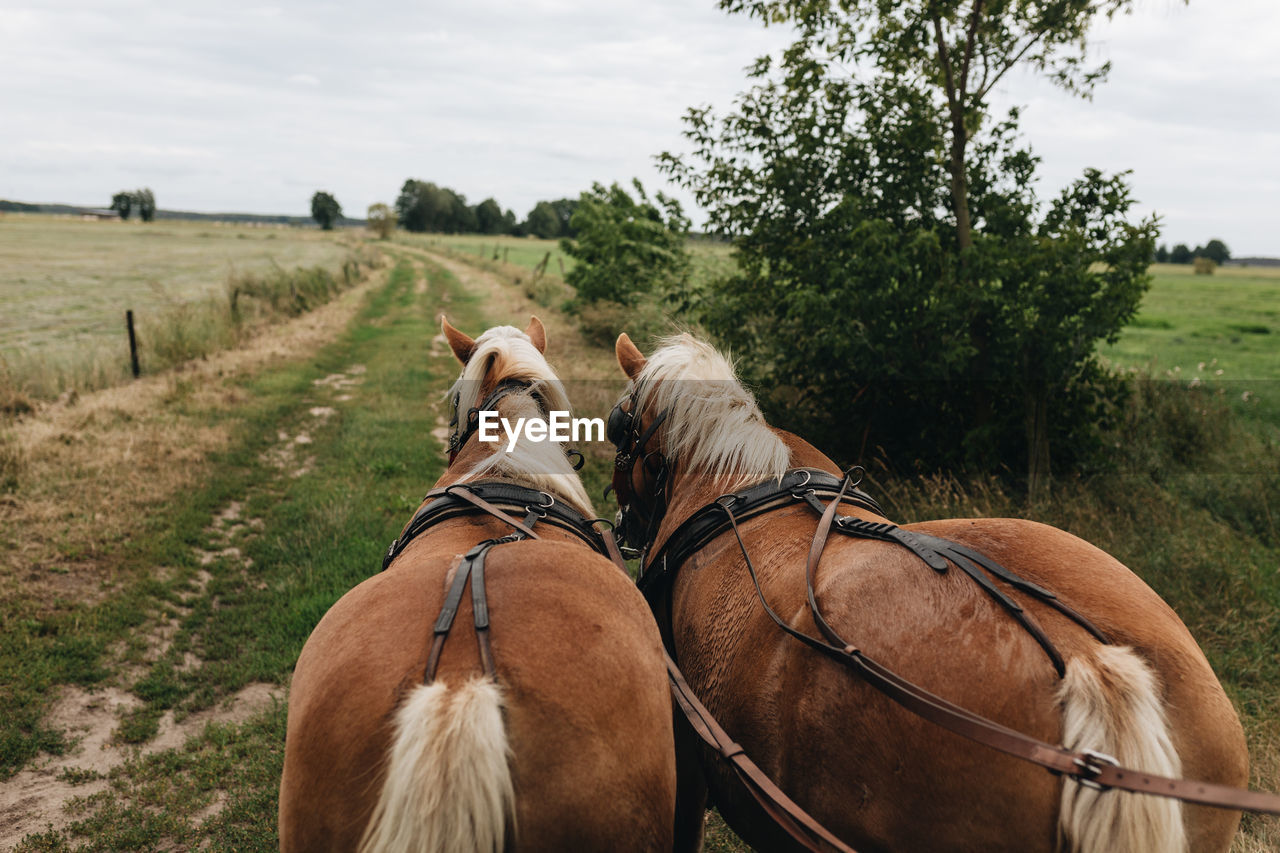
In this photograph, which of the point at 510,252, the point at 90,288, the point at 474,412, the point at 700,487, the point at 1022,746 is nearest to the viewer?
the point at 1022,746

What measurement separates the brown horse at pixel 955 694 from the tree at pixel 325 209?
128 meters

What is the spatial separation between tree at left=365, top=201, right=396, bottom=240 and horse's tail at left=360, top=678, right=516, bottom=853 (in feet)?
325

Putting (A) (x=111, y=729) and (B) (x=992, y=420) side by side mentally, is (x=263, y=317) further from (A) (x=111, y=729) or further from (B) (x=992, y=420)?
(B) (x=992, y=420)

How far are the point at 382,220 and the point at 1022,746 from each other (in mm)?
100107

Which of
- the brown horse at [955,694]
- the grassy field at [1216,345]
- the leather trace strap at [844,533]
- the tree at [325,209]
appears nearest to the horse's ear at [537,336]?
the leather trace strap at [844,533]

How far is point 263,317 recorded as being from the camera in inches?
703

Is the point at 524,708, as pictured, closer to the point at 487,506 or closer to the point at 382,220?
the point at 487,506

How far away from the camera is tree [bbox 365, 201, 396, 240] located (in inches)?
3585

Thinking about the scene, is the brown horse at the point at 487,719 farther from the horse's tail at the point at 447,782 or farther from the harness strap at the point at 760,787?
the harness strap at the point at 760,787

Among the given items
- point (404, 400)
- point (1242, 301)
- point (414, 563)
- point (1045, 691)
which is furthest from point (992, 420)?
point (1242, 301)

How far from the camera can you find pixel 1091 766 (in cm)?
153

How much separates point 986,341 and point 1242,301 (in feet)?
119

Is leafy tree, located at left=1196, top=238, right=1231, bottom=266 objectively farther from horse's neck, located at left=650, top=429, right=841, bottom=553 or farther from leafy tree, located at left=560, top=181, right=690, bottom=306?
horse's neck, located at left=650, top=429, right=841, bottom=553

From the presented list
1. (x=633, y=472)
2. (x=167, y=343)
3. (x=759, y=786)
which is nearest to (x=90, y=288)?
(x=167, y=343)
